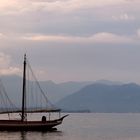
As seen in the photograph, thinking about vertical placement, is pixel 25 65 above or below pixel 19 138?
above

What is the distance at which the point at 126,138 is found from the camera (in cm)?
9769

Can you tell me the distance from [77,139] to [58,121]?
16.4 metres

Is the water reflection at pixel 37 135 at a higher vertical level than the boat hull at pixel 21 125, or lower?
lower

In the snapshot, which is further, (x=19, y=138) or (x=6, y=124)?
(x=6, y=124)

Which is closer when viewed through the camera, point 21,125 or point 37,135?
point 37,135

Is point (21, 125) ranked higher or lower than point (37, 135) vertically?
higher

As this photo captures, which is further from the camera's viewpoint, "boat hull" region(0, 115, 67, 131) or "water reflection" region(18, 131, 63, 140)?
"boat hull" region(0, 115, 67, 131)

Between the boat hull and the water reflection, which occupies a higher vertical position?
the boat hull

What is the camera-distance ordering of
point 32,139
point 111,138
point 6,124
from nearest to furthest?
point 32,139 → point 111,138 → point 6,124

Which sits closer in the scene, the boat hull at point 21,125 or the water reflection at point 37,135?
the water reflection at point 37,135

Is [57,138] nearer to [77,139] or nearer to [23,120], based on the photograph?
[77,139]

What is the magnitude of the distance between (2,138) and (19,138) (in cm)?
311

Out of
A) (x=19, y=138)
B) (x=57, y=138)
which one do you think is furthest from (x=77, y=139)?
(x=19, y=138)

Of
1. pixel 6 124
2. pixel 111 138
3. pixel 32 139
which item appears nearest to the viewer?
pixel 32 139
